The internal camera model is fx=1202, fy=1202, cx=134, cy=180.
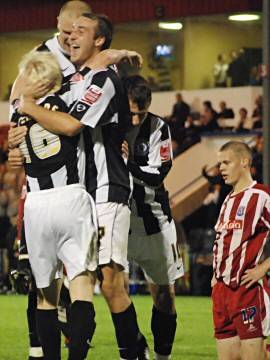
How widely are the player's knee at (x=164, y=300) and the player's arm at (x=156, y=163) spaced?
0.77m

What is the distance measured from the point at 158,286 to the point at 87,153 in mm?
1769

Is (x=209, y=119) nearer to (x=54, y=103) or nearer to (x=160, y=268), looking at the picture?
(x=160, y=268)

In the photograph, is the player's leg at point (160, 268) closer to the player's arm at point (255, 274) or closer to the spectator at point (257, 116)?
the player's arm at point (255, 274)

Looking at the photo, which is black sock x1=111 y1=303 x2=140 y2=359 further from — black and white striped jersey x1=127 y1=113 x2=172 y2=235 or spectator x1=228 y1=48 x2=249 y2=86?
spectator x1=228 y1=48 x2=249 y2=86

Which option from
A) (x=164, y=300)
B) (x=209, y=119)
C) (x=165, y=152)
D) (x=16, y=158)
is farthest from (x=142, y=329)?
(x=209, y=119)

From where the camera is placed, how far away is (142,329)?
1230cm

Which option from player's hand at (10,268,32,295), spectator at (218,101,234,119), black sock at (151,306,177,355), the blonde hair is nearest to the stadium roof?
spectator at (218,101,234,119)

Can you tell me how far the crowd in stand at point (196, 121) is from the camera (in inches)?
893

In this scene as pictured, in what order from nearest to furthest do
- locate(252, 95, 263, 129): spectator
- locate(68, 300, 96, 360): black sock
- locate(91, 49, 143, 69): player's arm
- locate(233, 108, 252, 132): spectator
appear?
locate(68, 300, 96, 360): black sock → locate(91, 49, 143, 69): player's arm → locate(252, 95, 263, 129): spectator → locate(233, 108, 252, 132): spectator

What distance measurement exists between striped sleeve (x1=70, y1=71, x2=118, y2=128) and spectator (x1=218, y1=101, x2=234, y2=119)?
15.6m

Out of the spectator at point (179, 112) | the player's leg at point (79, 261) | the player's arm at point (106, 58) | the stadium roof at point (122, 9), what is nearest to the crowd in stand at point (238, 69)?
the spectator at point (179, 112)

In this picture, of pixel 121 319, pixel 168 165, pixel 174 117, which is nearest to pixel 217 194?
pixel 174 117

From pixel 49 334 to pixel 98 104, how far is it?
1408mm

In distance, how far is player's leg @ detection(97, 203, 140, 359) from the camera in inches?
289
